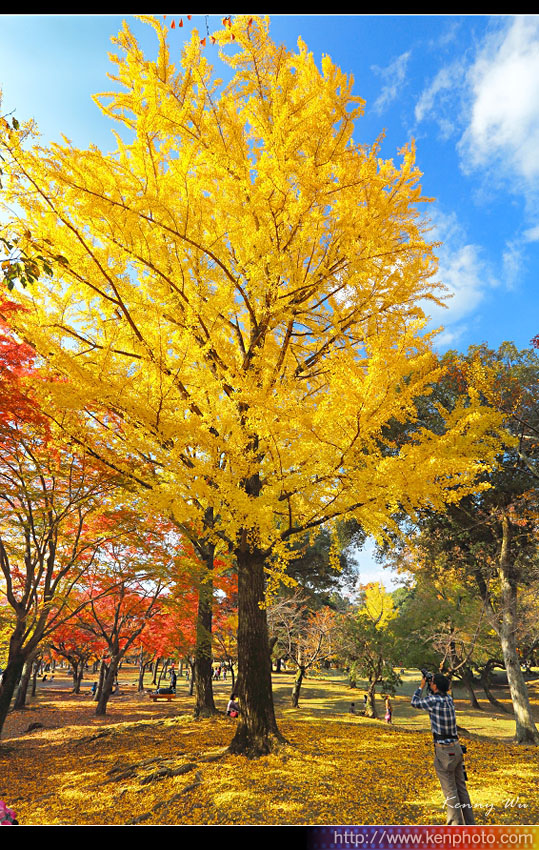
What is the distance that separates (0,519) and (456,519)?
12531 millimetres

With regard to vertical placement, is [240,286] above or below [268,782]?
above

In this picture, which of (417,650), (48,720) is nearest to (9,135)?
(48,720)

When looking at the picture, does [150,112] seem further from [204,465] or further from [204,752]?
[204,752]

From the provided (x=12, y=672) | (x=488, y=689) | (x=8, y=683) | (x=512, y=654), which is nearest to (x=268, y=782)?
(x=12, y=672)

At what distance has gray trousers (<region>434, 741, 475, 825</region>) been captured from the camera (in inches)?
148

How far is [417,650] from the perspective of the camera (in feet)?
69.3

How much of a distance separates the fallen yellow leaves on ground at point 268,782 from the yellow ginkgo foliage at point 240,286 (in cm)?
97

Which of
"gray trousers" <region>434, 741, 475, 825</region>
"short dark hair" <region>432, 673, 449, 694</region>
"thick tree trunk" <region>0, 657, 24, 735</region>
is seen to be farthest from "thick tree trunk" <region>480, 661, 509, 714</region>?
"thick tree trunk" <region>0, 657, 24, 735</region>

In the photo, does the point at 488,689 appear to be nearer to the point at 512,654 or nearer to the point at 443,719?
the point at 512,654

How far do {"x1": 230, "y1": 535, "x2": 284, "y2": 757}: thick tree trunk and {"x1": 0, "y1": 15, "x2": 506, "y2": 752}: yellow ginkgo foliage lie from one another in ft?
0.12

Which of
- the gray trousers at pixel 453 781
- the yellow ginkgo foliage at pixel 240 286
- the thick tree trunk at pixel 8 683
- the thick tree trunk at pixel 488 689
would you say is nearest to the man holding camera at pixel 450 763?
the gray trousers at pixel 453 781

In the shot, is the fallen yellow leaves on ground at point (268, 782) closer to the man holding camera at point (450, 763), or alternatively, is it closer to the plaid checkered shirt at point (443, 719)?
the man holding camera at point (450, 763)

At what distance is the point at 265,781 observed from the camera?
16.1 ft

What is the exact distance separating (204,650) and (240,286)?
9712 millimetres
